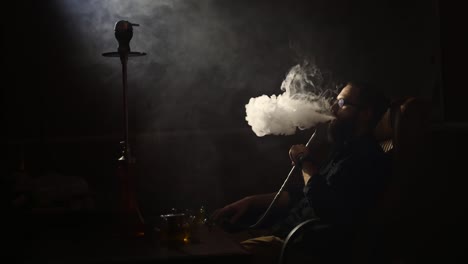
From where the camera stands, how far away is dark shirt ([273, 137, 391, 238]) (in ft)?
8.66

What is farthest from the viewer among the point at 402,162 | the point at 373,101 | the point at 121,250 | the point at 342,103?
the point at 342,103

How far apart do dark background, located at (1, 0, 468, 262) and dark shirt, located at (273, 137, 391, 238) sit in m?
1.18

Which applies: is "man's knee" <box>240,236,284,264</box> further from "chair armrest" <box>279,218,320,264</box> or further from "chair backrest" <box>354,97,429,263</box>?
"chair backrest" <box>354,97,429,263</box>

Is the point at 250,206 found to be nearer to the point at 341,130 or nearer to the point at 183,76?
the point at 341,130

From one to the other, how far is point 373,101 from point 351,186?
1.60 ft

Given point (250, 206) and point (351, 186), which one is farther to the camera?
point (250, 206)

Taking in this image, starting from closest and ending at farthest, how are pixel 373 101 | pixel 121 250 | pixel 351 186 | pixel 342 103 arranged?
pixel 121 250 → pixel 351 186 → pixel 373 101 → pixel 342 103

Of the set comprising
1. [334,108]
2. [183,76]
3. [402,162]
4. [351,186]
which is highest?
[183,76]

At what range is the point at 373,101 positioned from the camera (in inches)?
117

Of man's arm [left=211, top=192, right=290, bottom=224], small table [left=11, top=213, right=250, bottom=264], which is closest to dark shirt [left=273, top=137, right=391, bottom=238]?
man's arm [left=211, top=192, right=290, bottom=224]

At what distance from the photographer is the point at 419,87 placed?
153 inches

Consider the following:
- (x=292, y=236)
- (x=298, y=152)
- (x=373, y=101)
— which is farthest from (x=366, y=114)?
(x=292, y=236)

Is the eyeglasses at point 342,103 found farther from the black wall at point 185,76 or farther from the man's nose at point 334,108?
the black wall at point 185,76

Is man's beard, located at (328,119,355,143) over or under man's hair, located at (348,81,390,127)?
under
